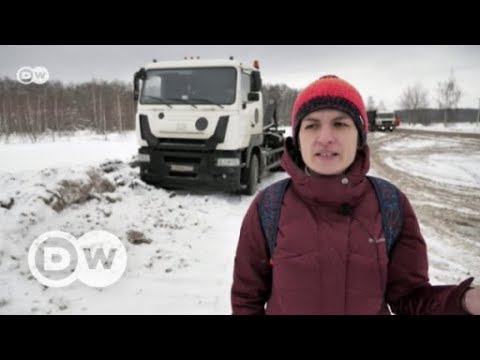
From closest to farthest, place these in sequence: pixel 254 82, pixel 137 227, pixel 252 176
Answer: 1. pixel 137 227
2. pixel 254 82
3. pixel 252 176

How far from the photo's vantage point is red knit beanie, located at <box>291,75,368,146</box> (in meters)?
1.27

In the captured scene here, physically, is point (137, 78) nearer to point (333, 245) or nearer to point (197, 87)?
point (197, 87)

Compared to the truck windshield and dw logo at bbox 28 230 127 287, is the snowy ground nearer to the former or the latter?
dw logo at bbox 28 230 127 287

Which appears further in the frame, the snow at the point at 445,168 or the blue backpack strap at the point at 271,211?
the snow at the point at 445,168

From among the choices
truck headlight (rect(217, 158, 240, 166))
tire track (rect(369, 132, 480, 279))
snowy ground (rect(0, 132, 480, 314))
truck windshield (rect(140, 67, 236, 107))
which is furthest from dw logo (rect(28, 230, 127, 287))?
tire track (rect(369, 132, 480, 279))

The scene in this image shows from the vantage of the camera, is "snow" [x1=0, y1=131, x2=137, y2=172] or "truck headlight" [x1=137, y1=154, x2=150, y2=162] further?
"truck headlight" [x1=137, y1=154, x2=150, y2=162]

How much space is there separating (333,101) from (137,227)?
3874 millimetres

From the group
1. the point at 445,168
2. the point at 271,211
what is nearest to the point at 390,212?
the point at 271,211

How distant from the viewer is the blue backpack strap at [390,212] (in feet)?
3.92

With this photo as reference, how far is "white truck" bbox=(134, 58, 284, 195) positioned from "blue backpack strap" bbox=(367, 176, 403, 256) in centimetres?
487

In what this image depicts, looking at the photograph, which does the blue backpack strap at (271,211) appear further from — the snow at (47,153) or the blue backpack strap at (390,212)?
the snow at (47,153)

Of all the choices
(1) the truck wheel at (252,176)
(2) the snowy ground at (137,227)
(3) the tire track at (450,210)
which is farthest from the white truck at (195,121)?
(3) the tire track at (450,210)

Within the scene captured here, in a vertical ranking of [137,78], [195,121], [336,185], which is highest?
[137,78]

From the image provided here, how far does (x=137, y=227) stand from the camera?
4527 mm
